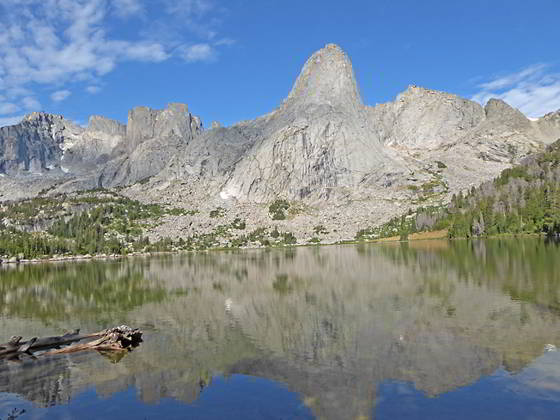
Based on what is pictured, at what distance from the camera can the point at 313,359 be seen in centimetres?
3334

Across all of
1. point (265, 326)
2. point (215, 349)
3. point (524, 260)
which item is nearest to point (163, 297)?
point (265, 326)

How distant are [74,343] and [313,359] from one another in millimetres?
21478

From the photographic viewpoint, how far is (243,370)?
32.2 m

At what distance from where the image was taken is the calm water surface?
25266 millimetres

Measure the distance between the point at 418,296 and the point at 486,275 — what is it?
70.4ft

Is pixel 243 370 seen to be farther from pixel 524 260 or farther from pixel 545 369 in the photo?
pixel 524 260

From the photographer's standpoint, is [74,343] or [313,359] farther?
[74,343]

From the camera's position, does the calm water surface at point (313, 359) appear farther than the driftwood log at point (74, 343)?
No

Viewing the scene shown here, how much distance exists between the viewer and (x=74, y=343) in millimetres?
40781

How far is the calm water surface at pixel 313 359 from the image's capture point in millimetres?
25266

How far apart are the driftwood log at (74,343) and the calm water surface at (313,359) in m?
1.42

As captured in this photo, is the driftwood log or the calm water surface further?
the driftwood log

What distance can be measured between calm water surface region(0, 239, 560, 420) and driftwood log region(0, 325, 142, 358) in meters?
1.42

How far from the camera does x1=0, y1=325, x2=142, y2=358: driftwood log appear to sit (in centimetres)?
3731
